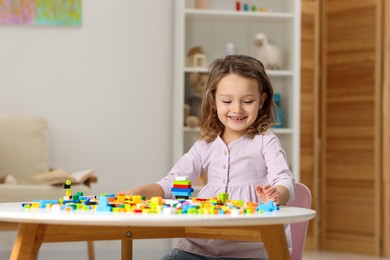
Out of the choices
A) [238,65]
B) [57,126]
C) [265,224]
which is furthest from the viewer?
[57,126]

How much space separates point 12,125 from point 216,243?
2368 millimetres

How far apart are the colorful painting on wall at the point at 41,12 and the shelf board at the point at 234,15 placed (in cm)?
67

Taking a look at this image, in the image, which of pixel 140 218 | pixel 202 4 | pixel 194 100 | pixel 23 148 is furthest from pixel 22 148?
pixel 140 218

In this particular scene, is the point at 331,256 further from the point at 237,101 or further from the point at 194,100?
the point at 237,101

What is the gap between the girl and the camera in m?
1.71

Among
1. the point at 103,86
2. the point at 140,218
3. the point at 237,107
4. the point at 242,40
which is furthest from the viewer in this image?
the point at 242,40

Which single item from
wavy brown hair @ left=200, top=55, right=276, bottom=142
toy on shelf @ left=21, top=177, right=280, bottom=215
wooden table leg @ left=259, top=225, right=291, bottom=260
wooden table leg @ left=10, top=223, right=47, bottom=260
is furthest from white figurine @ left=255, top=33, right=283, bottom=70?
wooden table leg @ left=10, top=223, right=47, bottom=260

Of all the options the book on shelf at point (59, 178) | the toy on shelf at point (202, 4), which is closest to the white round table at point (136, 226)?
the book on shelf at point (59, 178)

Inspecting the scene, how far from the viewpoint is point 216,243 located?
1691 mm

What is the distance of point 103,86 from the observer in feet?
14.0

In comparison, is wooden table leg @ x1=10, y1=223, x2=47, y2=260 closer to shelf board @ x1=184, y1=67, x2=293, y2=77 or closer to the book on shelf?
the book on shelf

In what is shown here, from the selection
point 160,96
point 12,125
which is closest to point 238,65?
point 12,125

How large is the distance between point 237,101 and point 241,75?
8cm

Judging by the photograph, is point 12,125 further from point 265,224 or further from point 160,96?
point 265,224
